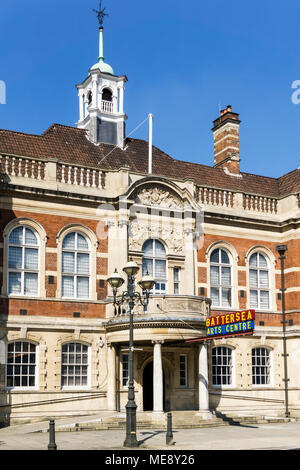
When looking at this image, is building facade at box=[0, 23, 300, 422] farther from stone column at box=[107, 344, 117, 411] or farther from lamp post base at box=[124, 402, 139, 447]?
lamp post base at box=[124, 402, 139, 447]

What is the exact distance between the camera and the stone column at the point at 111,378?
1075 inches

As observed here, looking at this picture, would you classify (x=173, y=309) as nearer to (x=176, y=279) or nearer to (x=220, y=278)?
(x=176, y=279)

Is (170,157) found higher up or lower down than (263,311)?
higher up

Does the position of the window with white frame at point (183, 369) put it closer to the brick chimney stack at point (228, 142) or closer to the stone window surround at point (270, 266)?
the stone window surround at point (270, 266)

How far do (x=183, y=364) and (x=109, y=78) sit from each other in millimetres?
16240

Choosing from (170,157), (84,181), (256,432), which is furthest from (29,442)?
(170,157)

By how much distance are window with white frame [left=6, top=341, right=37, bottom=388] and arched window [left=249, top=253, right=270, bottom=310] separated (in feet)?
36.5

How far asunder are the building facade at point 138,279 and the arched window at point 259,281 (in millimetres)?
68

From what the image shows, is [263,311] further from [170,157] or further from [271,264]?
[170,157]

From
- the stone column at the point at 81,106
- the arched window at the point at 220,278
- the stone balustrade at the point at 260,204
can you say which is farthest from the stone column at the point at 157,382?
the stone column at the point at 81,106

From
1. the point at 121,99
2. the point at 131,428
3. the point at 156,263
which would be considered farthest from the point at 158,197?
the point at 131,428

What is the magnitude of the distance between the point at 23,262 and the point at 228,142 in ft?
53.4

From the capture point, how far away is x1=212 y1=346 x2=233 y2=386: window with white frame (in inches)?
1203

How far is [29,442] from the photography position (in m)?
20.3
